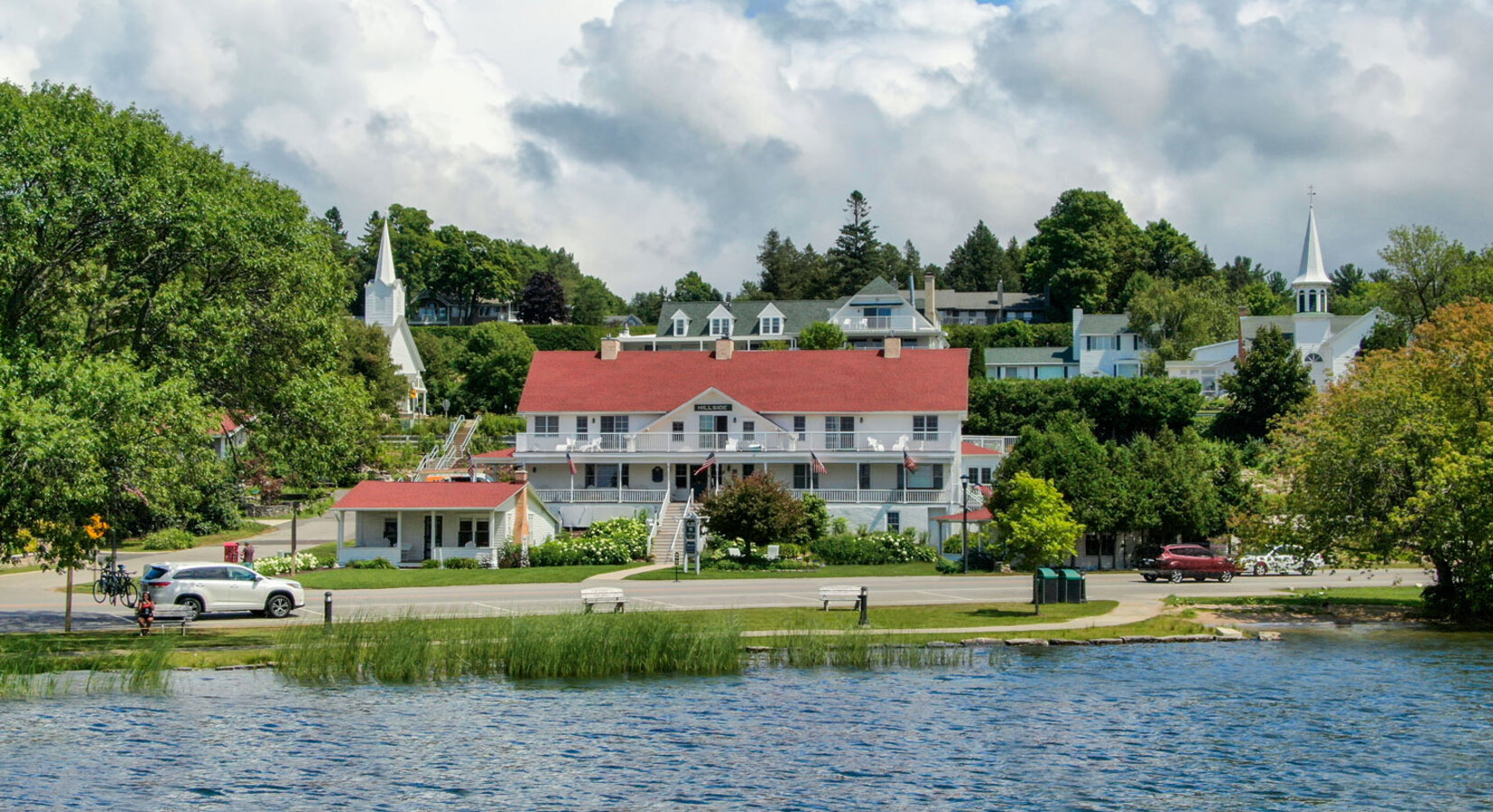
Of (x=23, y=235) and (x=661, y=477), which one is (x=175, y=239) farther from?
(x=661, y=477)

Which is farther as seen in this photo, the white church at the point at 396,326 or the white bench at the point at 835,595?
the white church at the point at 396,326

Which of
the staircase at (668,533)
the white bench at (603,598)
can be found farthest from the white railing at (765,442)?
the white bench at (603,598)

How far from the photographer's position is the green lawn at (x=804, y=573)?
52.2 m

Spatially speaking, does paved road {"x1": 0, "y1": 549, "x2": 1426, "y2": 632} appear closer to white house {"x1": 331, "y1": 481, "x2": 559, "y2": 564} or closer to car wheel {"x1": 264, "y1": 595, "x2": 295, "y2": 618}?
car wheel {"x1": 264, "y1": 595, "x2": 295, "y2": 618}

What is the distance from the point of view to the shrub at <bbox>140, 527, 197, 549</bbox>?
201 feet

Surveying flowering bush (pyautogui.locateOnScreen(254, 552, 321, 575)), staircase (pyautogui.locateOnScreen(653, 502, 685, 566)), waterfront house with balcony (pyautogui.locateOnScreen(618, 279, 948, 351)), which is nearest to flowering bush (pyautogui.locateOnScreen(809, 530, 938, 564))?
staircase (pyautogui.locateOnScreen(653, 502, 685, 566))

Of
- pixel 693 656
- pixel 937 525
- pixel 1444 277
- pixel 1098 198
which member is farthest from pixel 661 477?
pixel 1098 198

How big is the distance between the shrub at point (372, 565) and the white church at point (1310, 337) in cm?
6097

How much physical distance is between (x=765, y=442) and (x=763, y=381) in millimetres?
5741

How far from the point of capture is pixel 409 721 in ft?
90.4

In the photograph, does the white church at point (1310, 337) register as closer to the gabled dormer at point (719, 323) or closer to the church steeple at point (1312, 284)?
the church steeple at point (1312, 284)

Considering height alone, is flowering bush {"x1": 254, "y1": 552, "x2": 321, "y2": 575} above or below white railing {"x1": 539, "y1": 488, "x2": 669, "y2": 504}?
below

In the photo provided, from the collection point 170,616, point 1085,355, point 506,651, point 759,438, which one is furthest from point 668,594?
point 1085,355

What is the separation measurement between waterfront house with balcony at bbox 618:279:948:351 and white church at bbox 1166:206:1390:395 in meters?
20.0
